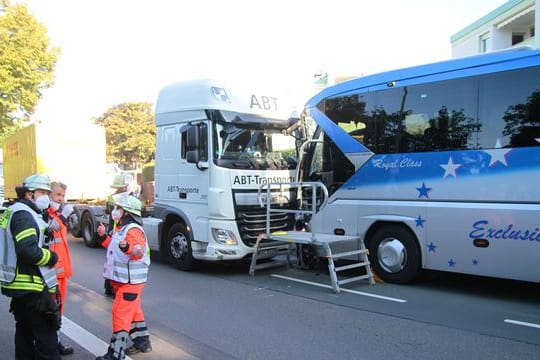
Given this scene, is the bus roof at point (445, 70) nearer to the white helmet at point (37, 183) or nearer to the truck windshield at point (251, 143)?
the truck windshield at point (251, 143)

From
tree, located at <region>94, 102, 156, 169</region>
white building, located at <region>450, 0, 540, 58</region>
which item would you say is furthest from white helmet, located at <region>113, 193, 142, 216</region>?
tree, located at <region>94, 102, 156, 169</region>

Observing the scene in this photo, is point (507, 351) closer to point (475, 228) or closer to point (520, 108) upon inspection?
point (475, 228)

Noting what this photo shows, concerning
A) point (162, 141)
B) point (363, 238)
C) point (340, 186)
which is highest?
point (162, 141)

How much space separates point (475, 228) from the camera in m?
7.07

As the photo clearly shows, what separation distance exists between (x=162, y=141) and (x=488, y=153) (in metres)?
5.84

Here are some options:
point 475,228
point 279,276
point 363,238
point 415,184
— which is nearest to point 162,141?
point 279,276

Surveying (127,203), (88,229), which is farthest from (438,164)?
(88,229)

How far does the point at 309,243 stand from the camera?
308 inches

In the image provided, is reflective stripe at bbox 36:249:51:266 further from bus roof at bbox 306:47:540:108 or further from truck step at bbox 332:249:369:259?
bus roof at bbox 306:47:540:108

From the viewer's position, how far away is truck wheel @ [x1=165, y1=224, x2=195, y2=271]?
9.18m

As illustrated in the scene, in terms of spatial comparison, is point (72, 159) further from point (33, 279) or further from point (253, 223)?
point (33, 279)

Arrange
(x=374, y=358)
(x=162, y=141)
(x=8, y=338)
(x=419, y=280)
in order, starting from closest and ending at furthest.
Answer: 1. (x=374, y=358)
2. (x=8, y=338)
3. (x=419, y=280)
4. (x=162, y=141)

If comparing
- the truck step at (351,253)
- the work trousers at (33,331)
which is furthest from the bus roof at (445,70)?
the work trousers at (33,331)

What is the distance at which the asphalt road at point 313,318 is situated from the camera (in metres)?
5.02
